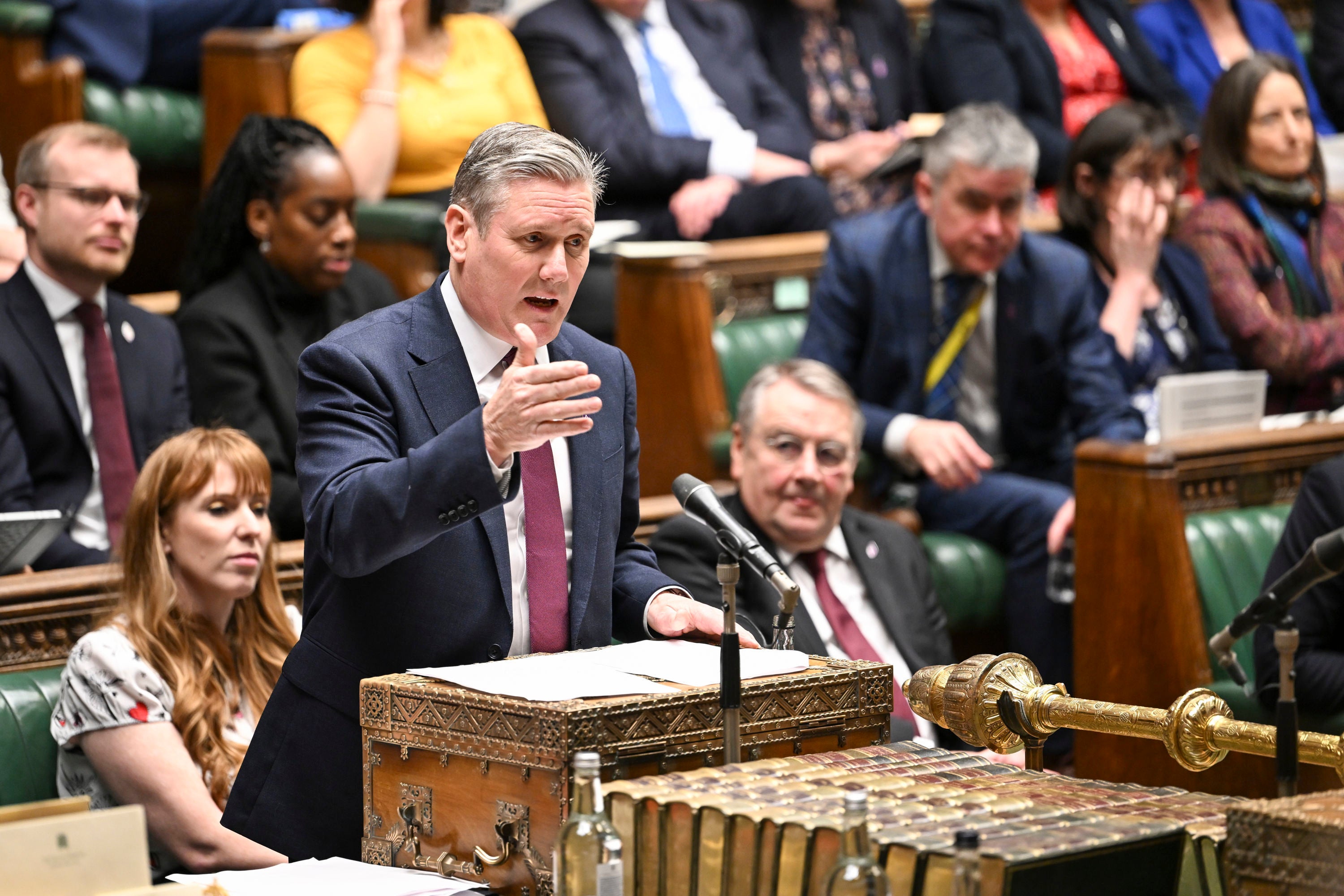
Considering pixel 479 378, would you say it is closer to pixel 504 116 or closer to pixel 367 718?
pixel 367 718

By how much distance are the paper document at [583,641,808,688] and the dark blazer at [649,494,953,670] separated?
1.11 m

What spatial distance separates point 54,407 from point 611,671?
201 cm

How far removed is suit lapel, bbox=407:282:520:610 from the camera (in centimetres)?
195

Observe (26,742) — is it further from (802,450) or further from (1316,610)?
(1316,610)

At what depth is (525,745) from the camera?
5.55 ft

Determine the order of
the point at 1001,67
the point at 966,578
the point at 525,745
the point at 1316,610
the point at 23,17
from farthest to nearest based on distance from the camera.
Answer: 1. the point at 1001,67
2. the point at 23,17
3. the point at 966,578
4. the point at 1316,610
5. the point at 525,745

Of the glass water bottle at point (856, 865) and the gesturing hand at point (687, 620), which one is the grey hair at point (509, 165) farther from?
the glass water bottle at point (856, 865)

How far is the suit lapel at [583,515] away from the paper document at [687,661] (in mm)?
78

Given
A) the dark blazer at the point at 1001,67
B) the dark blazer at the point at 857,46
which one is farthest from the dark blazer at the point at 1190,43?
the dark blazer at the point at 857,46

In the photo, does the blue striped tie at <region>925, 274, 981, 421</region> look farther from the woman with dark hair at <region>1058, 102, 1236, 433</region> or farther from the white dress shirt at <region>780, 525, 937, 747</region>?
the white dress shirt at <region>780, 525, 937, 747</region>

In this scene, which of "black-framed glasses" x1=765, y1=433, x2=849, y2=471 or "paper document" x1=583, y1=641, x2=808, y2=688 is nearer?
"paper document" x1=583, y1=641, x2=808, y2=688

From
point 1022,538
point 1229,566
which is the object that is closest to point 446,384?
point 1229,566

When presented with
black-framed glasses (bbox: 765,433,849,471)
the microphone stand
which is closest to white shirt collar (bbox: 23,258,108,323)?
black-framed glasses (bbox: 765,433,849,471)

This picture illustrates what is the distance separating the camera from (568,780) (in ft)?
5.43
